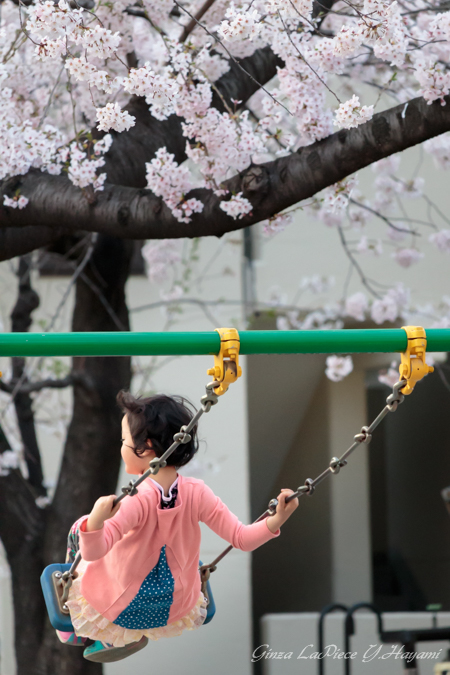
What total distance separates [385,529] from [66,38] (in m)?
5.48

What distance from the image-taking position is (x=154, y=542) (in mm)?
1712

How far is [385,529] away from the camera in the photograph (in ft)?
21.3

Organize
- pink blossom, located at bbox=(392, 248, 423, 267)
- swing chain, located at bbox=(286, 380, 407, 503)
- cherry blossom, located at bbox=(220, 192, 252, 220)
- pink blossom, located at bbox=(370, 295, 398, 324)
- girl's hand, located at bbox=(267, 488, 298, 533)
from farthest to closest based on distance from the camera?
1. pink blossom, located at bbox=(392, 248, 423, 267)
2. pink blossom, located at bbox=(370, 295, 398, 324)
3. cherry blossom, located at bbox=(220, 192, 252, 220)
4. girl's hand, located at bbox=(267, 488, 298, 533)
5. swing chain, located at bbox=(286, 380, 407, 503)

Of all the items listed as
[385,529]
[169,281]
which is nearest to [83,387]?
[169,281]

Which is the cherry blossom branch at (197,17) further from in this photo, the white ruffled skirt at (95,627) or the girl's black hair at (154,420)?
the white ruffled skirt at (95,627)

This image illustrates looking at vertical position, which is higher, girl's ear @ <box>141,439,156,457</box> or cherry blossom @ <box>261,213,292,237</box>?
cherry blossom @ <box>261,213,292,237</box>

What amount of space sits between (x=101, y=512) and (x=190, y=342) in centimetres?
39

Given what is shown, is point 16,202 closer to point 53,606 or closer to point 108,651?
point 53,606

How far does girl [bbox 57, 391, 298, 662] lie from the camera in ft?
5.50

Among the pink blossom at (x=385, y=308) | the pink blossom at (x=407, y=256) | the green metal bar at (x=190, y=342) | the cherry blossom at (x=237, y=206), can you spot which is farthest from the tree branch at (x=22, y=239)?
the pink blossom at (x=407, y=256)

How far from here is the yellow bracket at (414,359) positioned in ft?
5.19

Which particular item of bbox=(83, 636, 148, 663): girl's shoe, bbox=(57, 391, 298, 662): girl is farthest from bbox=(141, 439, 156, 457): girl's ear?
bbox=(83, 636, 148, 663): girl's shoe

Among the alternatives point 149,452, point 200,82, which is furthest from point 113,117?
point 149,452

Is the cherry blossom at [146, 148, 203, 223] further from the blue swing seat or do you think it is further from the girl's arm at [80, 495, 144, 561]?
the blue swing seat
